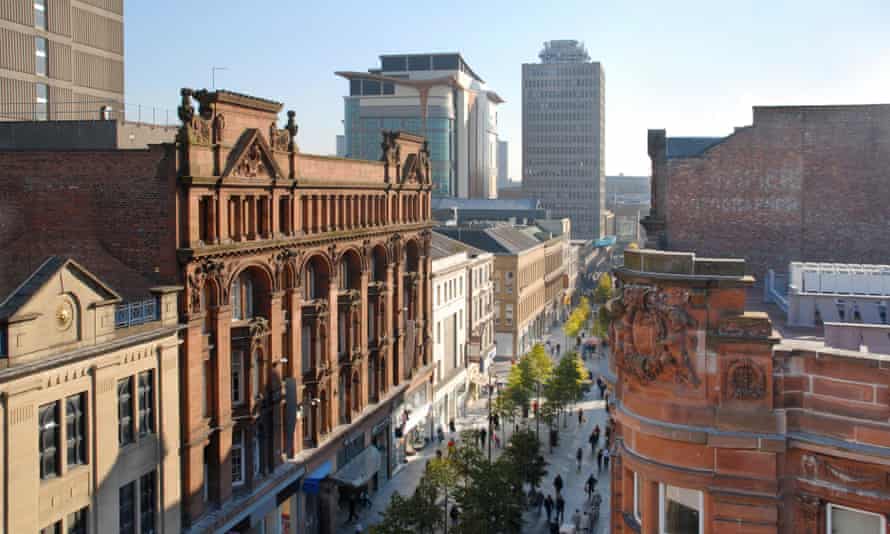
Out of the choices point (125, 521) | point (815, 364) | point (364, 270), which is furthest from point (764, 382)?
point (364, 270)

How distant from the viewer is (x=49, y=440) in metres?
27.8

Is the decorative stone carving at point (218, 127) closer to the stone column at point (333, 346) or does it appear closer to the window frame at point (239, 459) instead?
the window frame at point (239, 459)

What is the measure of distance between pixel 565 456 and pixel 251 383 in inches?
1212

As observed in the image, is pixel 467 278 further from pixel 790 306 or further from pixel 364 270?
pixel 790 306

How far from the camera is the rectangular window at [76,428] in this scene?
2861cm

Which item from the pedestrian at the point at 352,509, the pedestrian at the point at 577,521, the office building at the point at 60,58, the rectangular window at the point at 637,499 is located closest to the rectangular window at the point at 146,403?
the rectangular window at the point at 637,499

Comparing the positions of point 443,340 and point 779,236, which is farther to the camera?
point 443,340

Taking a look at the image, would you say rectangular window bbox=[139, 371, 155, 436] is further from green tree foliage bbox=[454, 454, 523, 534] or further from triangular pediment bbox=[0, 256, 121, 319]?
green tree foliage bbox=[454, 454, 523, 534]

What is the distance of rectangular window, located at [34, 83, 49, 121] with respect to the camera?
5478cm

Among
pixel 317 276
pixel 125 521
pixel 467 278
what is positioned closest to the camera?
pixel 125 521

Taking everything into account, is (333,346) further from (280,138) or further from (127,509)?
(127,509)

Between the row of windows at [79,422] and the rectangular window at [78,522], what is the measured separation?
1606mm

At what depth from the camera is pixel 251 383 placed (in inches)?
1571

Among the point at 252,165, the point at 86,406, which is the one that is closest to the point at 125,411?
the point at 86,406
